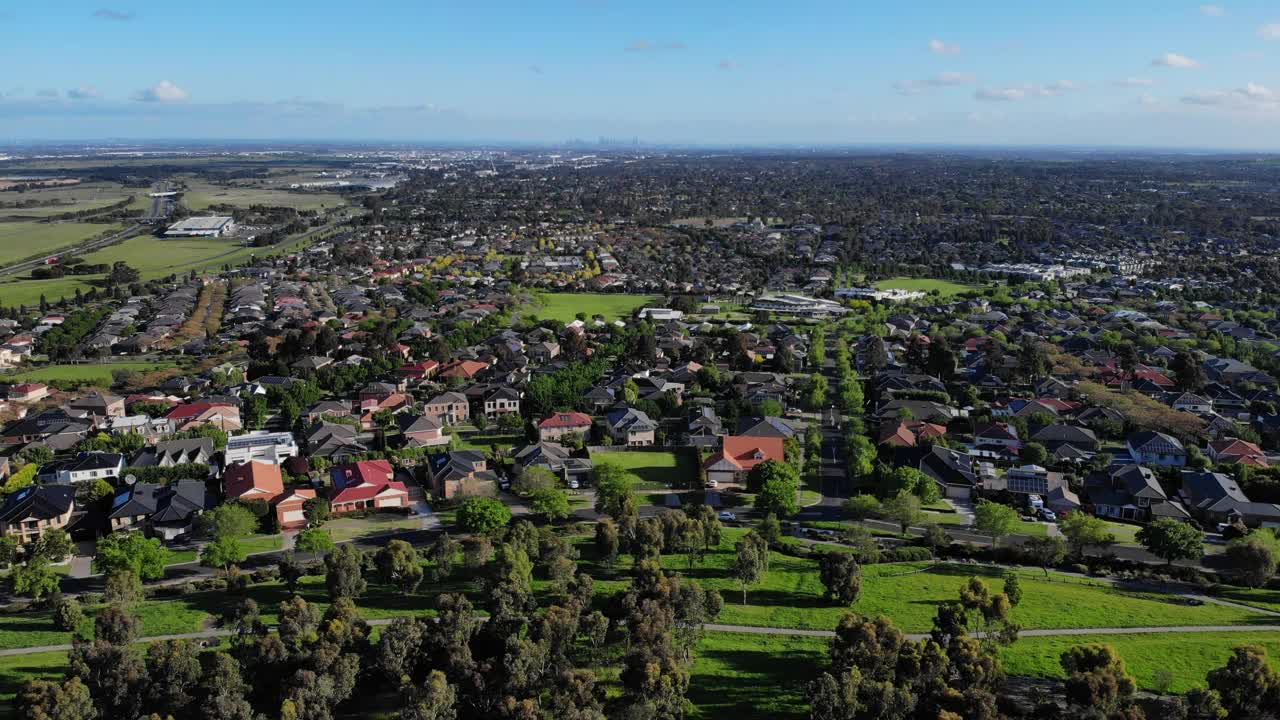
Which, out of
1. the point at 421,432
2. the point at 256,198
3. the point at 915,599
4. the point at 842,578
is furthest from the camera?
the point at 256,198

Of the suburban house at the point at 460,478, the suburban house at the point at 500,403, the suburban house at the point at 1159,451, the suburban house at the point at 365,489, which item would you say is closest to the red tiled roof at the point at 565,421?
the suburban house at the point at 500,403

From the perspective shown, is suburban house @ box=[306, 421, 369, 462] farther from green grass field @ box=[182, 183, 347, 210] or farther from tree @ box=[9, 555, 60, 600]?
green grass field @ box=[182, 183, 347, 210]

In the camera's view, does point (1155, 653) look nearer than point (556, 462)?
Yes

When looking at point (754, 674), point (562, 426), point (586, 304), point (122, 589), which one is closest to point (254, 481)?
point (122, 589)

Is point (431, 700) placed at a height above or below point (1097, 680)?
below

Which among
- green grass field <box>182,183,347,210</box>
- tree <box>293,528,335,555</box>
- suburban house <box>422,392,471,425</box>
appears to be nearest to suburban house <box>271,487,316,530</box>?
tree <box>293,528,335,555</box>

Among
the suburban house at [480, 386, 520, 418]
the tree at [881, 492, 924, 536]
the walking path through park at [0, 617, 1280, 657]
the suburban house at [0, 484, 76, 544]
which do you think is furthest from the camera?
the suburban house at [480, 386, 520, 418]

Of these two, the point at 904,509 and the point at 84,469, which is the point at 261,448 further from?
the point at 904,509
